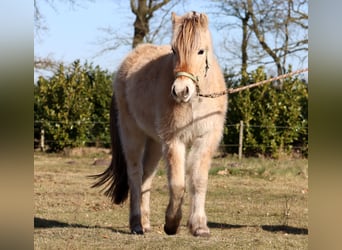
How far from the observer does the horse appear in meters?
6.08

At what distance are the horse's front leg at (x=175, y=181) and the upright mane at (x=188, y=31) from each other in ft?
3.58

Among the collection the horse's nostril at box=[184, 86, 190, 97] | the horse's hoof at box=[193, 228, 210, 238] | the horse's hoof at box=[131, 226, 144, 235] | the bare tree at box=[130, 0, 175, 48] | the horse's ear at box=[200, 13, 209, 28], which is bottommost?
the horse's hoof at box=[131, 226, 144, 235]

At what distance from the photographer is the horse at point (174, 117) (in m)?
6.08

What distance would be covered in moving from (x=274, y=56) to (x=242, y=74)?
15.3 feet

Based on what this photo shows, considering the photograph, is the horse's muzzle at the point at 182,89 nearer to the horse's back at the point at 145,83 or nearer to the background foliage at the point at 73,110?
the horse's back at the point at 145,83

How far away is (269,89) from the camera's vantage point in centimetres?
2117

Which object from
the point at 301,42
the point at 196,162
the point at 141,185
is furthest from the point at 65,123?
the point at 196,162

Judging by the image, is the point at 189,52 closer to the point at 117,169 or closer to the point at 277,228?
the point at 117,169

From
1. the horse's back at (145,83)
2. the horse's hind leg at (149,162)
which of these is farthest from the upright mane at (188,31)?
the horse's hind leg at (149,162)

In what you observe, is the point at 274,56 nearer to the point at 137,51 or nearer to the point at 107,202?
the point at 107,202

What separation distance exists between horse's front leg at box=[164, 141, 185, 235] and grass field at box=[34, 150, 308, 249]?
201mm

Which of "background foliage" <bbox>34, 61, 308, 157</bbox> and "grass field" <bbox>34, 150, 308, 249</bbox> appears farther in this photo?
"background foliage" <bbox>34, 61, 308, 157</bbox>

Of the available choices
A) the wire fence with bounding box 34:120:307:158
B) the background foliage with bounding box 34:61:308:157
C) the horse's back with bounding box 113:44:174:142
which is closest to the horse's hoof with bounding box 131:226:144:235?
the horse's back with bounding box 113:44:174:142

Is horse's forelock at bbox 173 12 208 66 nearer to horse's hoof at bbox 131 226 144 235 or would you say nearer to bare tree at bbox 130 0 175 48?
horse's hoof at bbox 131 226 144 235
